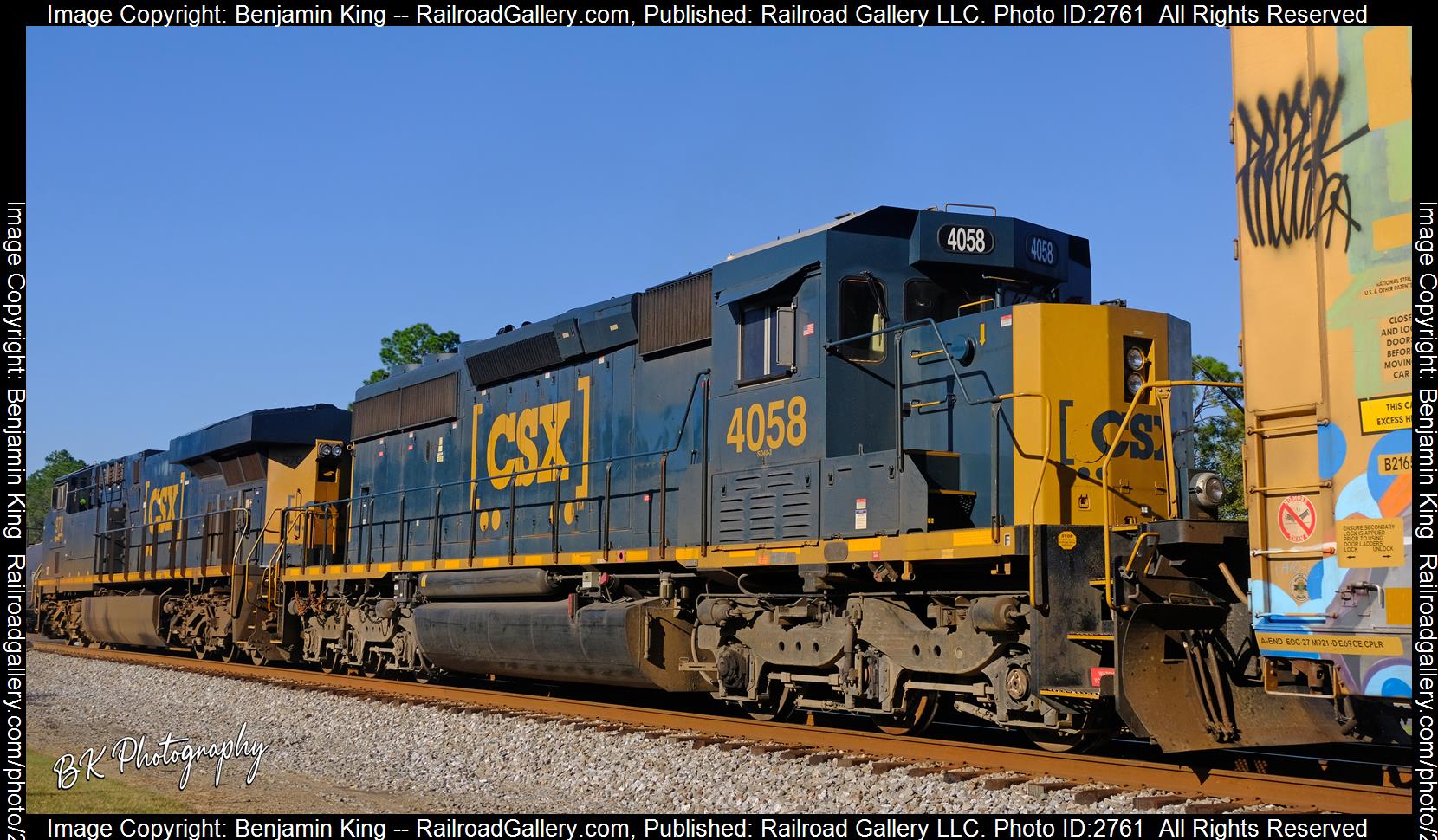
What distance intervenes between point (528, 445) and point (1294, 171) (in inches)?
376

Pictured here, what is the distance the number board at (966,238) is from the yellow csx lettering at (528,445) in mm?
4839

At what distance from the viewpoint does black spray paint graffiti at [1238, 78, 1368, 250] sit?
5922 mm

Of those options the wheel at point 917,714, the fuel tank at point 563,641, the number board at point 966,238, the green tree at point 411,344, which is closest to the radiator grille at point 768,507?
the fuel tank at point 563,641

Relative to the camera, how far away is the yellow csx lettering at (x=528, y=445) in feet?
44.7

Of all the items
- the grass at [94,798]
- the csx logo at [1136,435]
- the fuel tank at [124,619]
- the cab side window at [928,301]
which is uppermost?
the cab side window at [928,301]

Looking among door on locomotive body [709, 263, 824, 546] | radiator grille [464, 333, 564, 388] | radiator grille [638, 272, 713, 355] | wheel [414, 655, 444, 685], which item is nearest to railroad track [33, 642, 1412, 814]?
door on locomotive body [709, 263, 824, 546]

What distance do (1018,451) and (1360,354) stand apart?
314 cm

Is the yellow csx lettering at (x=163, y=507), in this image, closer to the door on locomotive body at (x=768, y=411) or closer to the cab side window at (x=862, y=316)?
the door on locomotive body at (x=768, y=411)

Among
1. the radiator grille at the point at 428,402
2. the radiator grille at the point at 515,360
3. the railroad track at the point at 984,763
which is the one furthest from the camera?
the radiator grille at the point at 428,402

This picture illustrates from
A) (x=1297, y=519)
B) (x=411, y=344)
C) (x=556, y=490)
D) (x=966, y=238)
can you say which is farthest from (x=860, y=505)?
(x=411, y=344)

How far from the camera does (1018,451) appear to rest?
8680 mm

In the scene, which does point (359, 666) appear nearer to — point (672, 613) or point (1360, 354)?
point (672, 613)

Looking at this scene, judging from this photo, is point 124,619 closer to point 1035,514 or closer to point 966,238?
point 966,238
